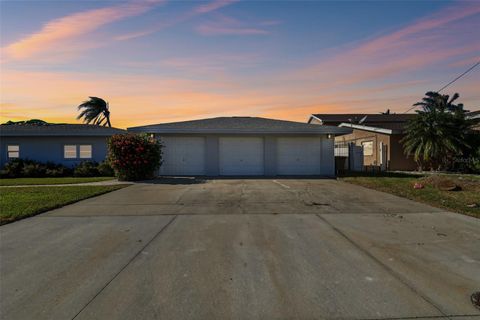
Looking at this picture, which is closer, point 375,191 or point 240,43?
point 375,191

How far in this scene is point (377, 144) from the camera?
23.5 m

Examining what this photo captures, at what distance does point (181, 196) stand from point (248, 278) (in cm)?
695

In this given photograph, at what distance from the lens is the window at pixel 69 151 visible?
21.2 metres

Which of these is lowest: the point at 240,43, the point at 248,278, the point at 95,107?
the point at 248,278

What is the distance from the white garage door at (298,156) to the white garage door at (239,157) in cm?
124

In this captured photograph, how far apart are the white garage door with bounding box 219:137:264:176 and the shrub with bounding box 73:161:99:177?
26.3 ft

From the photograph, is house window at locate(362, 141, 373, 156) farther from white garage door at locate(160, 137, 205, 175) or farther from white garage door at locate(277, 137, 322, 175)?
white garage door at locate(160, 137, 205, 175)

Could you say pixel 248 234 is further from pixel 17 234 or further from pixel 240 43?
pixel 240 43

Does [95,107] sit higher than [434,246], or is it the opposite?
[95,107]

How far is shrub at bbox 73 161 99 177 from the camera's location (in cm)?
1909

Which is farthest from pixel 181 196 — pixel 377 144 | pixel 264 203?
pixel 377 144

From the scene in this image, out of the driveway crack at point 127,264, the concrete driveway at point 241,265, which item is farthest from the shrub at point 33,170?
the driveway crack at point 127,264

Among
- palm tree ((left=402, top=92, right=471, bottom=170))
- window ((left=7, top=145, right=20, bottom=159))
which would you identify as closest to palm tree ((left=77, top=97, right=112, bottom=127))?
window ((left=7, top=145, right=20, bottom=159))

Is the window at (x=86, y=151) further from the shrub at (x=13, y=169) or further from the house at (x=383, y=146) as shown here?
the house at (x=383, y=146)
